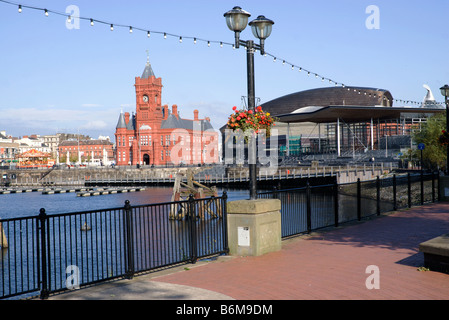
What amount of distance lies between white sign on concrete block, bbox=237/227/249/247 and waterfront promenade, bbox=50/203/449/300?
41 cm

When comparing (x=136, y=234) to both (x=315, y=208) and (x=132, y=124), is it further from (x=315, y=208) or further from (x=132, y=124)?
(x=132, y=124)

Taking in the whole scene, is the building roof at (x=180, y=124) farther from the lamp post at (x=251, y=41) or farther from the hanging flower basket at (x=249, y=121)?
the hanging flower basket at (x=249, y=121)

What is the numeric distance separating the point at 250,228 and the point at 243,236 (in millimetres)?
242

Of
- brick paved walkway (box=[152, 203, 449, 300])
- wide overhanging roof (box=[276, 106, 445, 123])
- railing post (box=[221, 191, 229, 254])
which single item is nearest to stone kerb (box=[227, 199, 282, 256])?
railing post (box=[221, 191, 229, 254])

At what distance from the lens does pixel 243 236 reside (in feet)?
35.9

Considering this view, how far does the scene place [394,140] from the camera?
82562mm

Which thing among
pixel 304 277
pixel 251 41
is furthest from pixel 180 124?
pixel 304 277

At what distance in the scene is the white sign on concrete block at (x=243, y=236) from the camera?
429 inches

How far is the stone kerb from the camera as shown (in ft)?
35.6

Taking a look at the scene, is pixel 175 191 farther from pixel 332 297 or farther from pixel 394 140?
pixel 394 140

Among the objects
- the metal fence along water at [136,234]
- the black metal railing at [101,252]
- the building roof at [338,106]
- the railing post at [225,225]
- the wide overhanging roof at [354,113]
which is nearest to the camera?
the black metal railing at [101,252]

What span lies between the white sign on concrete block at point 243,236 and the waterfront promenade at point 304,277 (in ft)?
1.36

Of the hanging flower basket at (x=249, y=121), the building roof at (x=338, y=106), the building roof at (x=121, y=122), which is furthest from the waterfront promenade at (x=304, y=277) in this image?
the building roof at (x=121, y=122)
